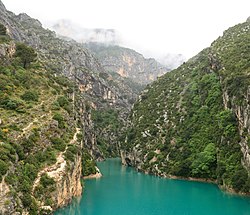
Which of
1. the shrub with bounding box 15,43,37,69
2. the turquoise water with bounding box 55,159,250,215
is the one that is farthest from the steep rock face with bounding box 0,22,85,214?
the turquoise water with bounding box 55,159,250,215

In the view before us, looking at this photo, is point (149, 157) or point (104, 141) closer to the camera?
point (149, 157)

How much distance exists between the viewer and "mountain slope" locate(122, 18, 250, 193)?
85388 millimetres

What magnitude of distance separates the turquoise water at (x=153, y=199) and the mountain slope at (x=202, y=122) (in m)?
6.38

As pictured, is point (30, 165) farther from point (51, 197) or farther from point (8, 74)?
point (8, 74)

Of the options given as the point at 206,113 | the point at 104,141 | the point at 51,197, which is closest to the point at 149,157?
the point at 206,113

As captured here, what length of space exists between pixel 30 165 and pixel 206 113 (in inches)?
2688

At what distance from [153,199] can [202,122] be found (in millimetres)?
44190

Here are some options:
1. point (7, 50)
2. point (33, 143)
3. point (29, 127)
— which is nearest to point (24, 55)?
point (7, 50)

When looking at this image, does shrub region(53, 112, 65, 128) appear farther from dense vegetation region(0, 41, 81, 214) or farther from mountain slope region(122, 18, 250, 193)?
mountain slope region(122, 18, 250, 193)

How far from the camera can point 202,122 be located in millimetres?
108875

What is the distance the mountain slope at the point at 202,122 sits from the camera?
8539 centimetres

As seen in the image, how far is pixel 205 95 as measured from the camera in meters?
116

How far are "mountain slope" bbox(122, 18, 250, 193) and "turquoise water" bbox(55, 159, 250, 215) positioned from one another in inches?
251

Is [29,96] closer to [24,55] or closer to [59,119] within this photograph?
[59,119]
